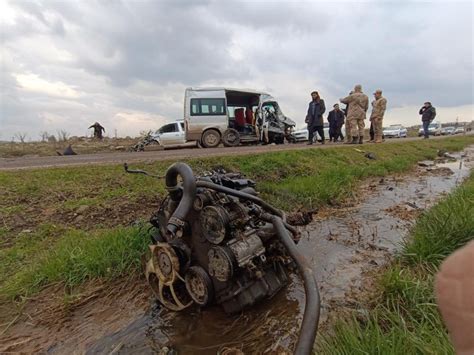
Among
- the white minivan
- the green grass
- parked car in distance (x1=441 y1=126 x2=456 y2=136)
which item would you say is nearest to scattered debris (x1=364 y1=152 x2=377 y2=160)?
the white minivan

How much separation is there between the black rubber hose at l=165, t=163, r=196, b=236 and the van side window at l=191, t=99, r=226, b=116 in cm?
1283

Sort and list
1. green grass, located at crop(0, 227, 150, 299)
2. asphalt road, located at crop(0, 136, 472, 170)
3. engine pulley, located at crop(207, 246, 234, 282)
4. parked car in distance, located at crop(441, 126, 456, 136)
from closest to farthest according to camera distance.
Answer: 1. engine pulley, located at crop(207, 246, 234, 282)
2. green grass, located at crop(0, 227, 150, 299)
3. asphalt road, located at crop(0, 136, 472, 170)
4. parked car in distance, located at crop(441, 126, 456, 136)

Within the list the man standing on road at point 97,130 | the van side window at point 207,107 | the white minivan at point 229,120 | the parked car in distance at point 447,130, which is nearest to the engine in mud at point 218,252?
the white minivan at point 229,120

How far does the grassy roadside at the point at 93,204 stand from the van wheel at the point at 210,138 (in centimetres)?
734

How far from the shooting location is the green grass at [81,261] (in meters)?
2.87

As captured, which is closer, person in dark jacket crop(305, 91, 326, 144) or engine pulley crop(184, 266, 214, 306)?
engine pulley crop(184, 266, 214, 306)

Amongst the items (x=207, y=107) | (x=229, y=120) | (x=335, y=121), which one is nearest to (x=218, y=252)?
(x=207, y=107)

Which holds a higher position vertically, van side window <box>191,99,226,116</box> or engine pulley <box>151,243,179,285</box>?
van side window <box>191,99,226,116</box>

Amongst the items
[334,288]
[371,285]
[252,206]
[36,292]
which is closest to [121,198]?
[36,292]

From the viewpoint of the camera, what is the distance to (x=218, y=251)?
85.9 inches

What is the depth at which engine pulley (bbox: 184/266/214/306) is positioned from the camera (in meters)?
2.27

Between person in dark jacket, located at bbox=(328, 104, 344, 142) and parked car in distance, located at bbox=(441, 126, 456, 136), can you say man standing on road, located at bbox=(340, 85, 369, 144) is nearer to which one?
person in dark jacket, located at bbox=(328, 104, 344, 142)

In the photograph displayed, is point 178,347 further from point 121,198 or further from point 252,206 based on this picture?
point 121,198

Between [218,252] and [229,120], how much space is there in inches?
563
